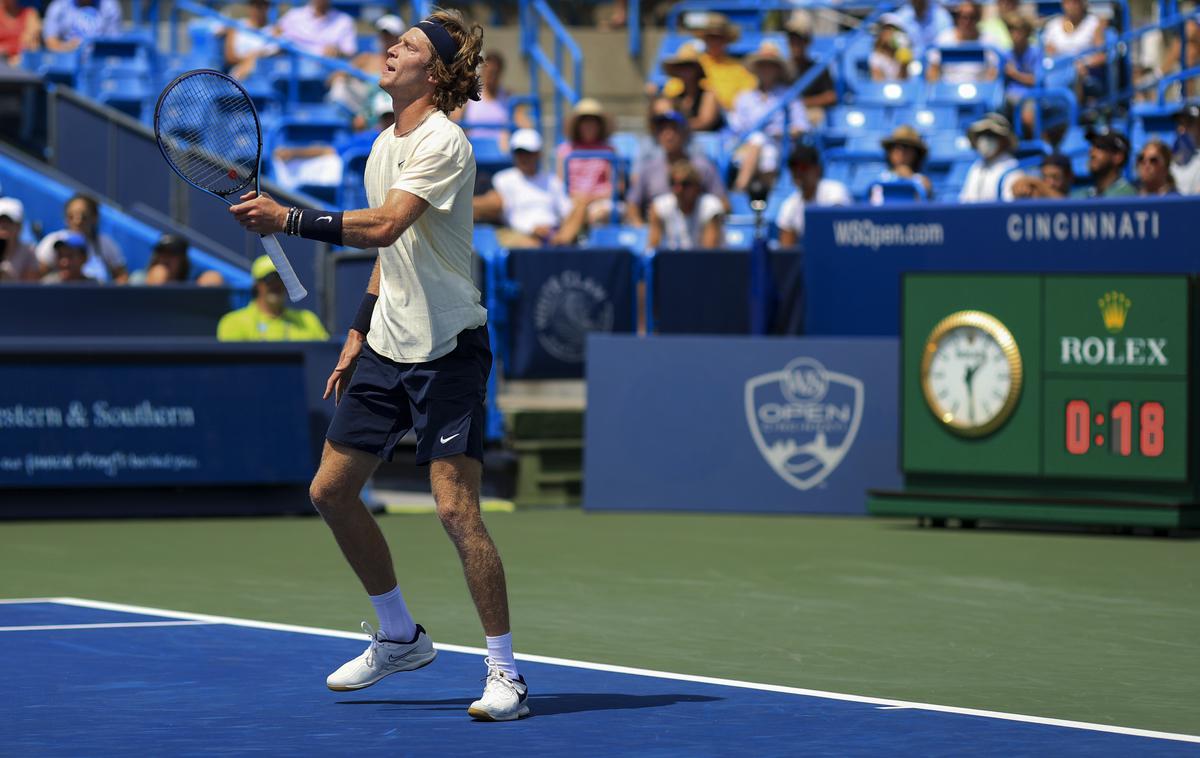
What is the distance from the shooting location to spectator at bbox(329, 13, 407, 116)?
18.6 meters

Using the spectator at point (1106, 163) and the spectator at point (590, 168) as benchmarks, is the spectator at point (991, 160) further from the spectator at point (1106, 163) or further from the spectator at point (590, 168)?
the spectator at point (590, 168)

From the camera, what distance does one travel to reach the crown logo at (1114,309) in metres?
11.9

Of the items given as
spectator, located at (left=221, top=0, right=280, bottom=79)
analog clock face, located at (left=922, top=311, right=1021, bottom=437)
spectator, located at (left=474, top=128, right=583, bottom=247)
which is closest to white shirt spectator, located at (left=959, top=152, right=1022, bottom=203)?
spectator, located at (left=474, top=128, right=583, bottom=247)

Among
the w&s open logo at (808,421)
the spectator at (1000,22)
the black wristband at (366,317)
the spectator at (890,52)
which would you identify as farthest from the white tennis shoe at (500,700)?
the spectator at (890,52)

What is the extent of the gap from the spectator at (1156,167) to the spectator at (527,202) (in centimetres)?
479

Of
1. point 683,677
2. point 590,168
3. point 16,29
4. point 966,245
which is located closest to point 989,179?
point 966,245

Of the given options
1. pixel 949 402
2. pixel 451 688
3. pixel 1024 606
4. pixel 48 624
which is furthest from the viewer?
pixel 949 402

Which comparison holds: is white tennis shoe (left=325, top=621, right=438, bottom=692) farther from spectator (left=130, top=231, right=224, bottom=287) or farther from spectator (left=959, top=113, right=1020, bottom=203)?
spectator (left=959, top=113, right=1020, bottom=203)

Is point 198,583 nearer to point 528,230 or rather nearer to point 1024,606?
point 1024,606

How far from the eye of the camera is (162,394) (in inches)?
510

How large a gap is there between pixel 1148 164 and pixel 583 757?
8.95 m

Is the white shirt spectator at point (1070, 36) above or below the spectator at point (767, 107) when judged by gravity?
above

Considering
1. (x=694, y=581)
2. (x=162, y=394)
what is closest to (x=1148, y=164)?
(x=694, y=581)

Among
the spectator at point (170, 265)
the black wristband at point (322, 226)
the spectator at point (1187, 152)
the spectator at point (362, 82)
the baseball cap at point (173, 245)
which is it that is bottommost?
the black wristband at point (322, 226)
